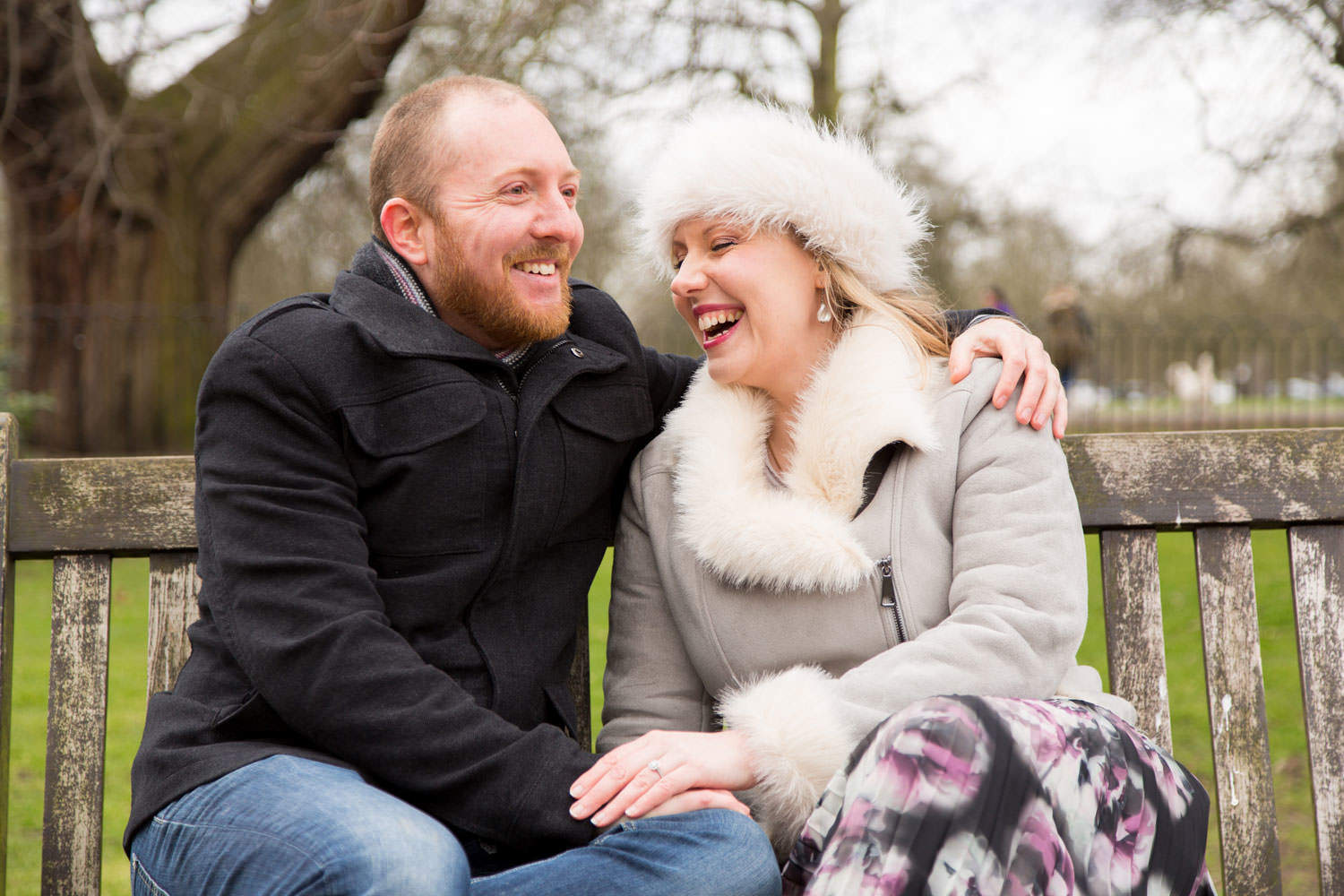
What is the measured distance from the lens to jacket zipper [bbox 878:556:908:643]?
2.44m

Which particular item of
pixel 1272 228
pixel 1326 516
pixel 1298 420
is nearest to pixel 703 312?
pixel 1326 516

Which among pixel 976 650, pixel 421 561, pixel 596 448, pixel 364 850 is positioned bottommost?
pixel 364 850

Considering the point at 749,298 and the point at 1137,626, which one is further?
the point at 749,298

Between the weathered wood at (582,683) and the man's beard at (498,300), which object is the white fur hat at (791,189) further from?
the weathered wood at (582,683)

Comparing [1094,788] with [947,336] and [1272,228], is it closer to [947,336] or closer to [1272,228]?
[947,336]

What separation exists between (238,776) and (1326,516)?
2191 mm

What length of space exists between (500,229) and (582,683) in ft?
3.28

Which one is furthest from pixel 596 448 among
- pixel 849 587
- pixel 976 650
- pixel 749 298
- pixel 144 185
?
A: pixel 144 185

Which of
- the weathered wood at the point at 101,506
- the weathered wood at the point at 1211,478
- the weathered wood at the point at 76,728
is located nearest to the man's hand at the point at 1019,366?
the weathered wood at the point at 1211,478

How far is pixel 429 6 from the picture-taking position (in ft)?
30.2

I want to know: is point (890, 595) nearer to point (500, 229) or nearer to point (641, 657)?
point (641, 657)

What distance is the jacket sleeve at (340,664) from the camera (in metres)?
2.12

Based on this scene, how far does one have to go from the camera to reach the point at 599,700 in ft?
17.8

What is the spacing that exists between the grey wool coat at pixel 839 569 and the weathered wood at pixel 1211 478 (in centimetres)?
22
